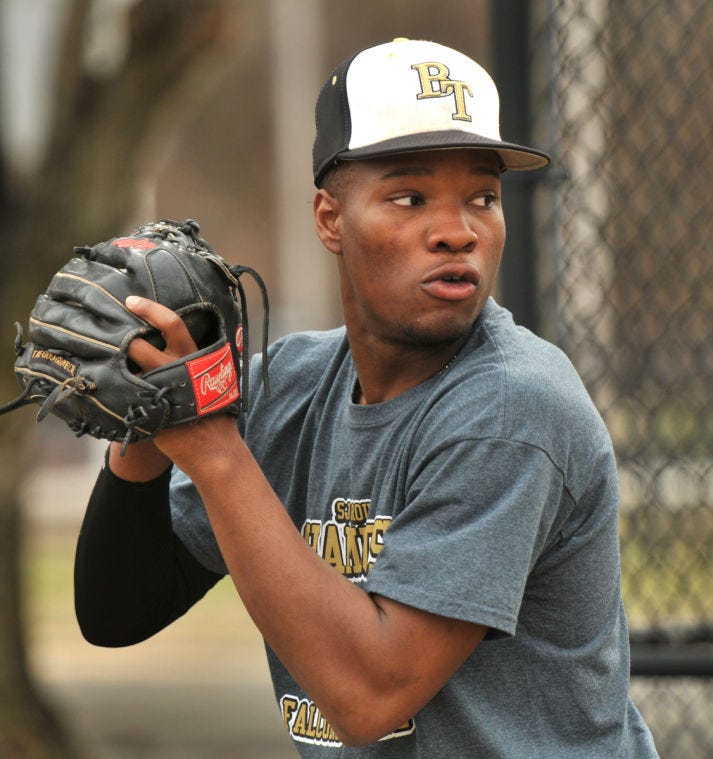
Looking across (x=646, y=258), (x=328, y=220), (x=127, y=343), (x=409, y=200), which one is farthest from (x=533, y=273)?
(x=127, y=343)

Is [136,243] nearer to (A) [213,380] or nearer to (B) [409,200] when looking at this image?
(A) [213,380]

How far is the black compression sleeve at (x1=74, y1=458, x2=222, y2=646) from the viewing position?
248cm

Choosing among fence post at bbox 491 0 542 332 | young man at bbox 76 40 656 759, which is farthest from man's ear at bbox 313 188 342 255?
fence post at bbox 491 0 542 332

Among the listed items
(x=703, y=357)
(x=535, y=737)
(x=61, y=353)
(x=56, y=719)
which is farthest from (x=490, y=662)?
(x=56, y=719)

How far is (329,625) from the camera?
1.89m

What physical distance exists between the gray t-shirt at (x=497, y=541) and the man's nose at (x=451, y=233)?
0.15 meters

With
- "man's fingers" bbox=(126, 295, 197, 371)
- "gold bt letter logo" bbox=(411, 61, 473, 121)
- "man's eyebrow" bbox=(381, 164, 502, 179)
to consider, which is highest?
"gold bt letter logo" bbox=(411, 61, 473, 121)

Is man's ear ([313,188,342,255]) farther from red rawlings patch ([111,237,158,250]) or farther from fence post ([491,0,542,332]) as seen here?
fence post ([491,0,542,332])

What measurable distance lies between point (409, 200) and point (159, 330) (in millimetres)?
432

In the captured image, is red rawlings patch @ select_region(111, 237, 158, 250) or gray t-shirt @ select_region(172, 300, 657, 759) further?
red rawlings patch @ select_region(111, 237, 158, 250)

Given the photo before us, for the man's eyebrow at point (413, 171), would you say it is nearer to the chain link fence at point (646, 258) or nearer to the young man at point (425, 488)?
the young man at point (425, 488)

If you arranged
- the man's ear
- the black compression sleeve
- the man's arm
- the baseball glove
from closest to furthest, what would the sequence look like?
1. the man's arm
2. the baseball glove
3. the man's ear
4. the black compression sleeve

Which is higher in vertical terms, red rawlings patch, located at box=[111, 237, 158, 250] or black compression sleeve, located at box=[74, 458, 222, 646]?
red rawlings patch, located at box=[111, 237, 158, 250]

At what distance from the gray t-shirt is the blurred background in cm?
112
